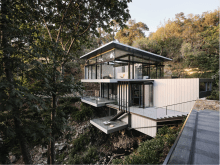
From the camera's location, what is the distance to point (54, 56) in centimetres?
383

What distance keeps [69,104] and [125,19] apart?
11.6 meters

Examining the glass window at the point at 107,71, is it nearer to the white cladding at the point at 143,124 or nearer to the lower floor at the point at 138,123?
the lower floor at the point at 138,123

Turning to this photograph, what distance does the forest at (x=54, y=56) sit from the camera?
91.1 inches

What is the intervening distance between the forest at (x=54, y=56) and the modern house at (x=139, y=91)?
216 cm

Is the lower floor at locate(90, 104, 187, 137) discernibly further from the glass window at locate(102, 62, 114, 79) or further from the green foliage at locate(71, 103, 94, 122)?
the glass window at locate(102, 62, 114, 79)

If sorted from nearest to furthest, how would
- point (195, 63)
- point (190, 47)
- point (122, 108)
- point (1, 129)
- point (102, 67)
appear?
point (1, 129) < point (122, 108) < point (102, 67) < point (195, 63) < point (190, 47)

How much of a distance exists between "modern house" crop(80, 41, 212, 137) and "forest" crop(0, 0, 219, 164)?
2.16 m

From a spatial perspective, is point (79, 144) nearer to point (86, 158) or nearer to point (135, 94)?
point (86, 158)

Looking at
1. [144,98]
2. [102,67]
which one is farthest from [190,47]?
[102,67]

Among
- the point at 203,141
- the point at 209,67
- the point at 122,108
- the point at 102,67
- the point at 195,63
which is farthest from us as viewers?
the point at 195,63

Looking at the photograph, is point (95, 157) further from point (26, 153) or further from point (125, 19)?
point (125, 19)

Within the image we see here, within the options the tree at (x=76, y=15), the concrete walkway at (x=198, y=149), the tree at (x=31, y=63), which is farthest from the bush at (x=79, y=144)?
the concrete walkway at (x=198, y=149)

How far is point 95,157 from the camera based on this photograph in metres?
7.75

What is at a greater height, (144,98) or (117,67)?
(117,67)
